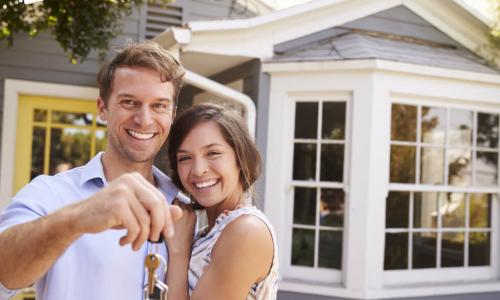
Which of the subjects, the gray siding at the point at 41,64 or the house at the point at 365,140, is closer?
the house at the point at 365,140

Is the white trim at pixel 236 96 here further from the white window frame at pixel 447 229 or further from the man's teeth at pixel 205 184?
the man's teeth at pixel 205 184

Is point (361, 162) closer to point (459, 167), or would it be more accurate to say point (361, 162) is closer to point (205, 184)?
point (459, 167)

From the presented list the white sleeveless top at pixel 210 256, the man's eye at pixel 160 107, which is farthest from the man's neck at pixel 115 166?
the white sleeveless top at pixel 210 256

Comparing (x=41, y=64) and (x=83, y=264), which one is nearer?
(x=83, y=264)

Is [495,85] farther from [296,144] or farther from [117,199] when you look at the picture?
[117,199]

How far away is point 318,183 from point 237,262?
336 cm

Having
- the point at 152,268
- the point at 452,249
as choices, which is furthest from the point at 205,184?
the point at 452,249

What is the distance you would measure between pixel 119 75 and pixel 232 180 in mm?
535

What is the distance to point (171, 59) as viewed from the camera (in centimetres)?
193

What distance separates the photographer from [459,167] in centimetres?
535

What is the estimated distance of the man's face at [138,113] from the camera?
1.85 metres

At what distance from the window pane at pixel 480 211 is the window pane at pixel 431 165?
0.52 m

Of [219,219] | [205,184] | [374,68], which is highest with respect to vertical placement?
[374,68]

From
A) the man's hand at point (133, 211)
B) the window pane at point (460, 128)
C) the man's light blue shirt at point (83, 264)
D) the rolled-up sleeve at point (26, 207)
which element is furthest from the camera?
the window pane at point (460, 128)
